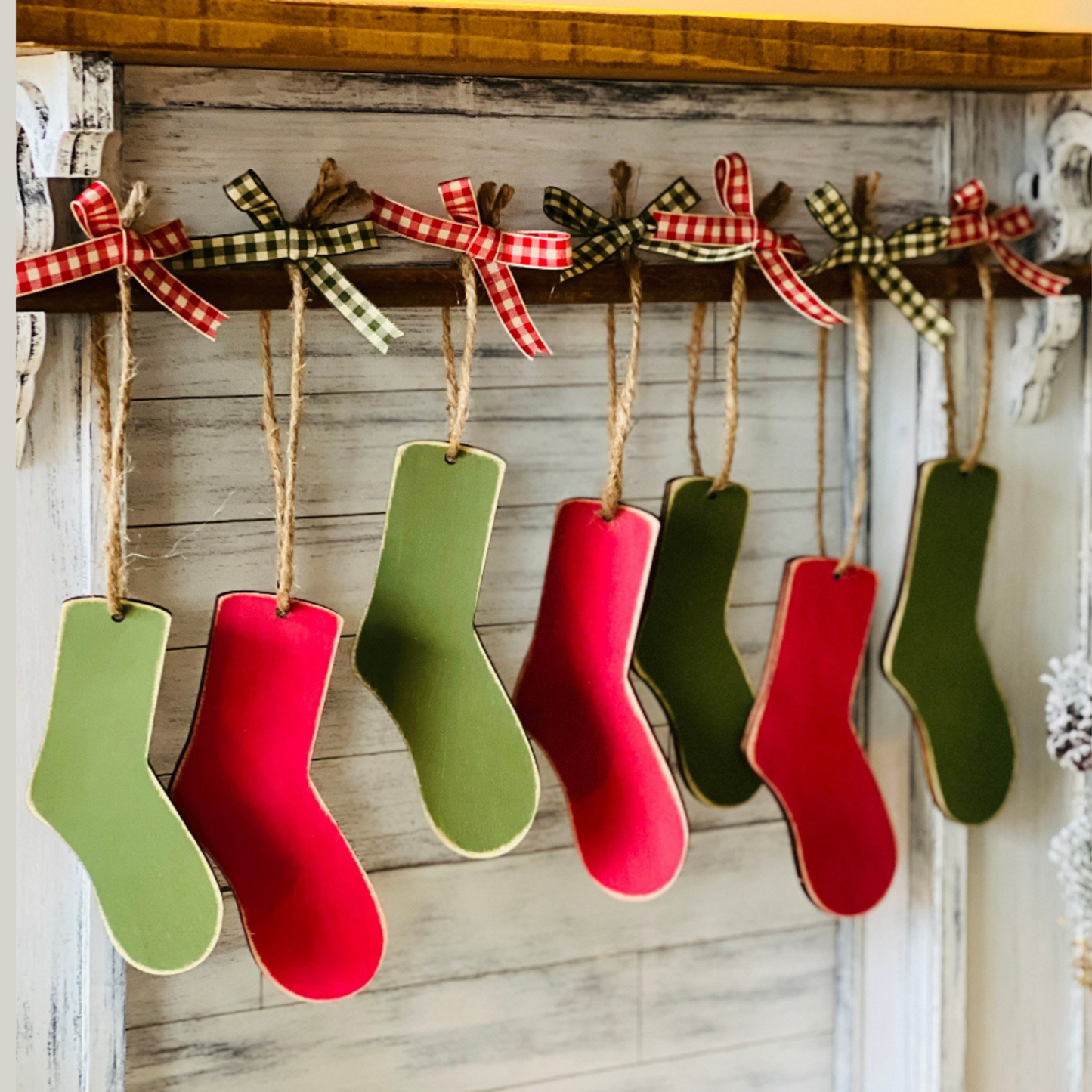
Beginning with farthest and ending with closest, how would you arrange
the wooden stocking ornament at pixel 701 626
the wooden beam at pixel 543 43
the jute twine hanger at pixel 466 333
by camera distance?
1. the wooden stocking ornament at pixel 701 626
2. the jute twine hanger at pixel 466 333
3. the wooden beam at pixel 543 43

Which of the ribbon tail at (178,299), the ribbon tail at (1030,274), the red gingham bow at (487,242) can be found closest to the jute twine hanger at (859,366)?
the ribbon tail at (1030,274)

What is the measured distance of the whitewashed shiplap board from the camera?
36.7 inches

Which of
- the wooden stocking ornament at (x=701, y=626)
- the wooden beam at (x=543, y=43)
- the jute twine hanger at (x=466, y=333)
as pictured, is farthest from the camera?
the wooden stocking ornament at (x=701, y=626)

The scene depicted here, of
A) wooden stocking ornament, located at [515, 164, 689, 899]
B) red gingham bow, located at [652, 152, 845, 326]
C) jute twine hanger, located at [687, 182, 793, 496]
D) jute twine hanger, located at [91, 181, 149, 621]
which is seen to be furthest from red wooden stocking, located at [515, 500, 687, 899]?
jute twine hanger, located at [91, 181, 149, 621]

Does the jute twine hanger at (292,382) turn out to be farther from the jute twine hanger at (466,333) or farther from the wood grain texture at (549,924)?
the wood grain texture at (549,924)

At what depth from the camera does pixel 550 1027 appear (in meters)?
1.08

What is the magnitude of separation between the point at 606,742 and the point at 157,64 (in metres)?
0.59

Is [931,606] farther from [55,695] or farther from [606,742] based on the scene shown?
[55,695]

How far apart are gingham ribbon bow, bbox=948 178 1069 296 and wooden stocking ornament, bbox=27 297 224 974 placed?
0.68 m

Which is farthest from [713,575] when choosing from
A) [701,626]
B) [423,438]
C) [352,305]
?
[352,305]

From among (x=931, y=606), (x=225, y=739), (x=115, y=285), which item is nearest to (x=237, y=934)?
(x=225, y=739)

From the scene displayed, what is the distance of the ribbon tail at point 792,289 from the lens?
3.17 feet

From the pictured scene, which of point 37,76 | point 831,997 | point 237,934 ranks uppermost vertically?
point 37,76

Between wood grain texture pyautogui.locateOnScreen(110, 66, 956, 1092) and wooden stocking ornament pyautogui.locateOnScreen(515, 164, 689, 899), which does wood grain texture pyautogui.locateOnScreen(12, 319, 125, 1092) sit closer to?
wood grain texture pyautogui.locateOnScreen(110, 66, 956, 1092)
